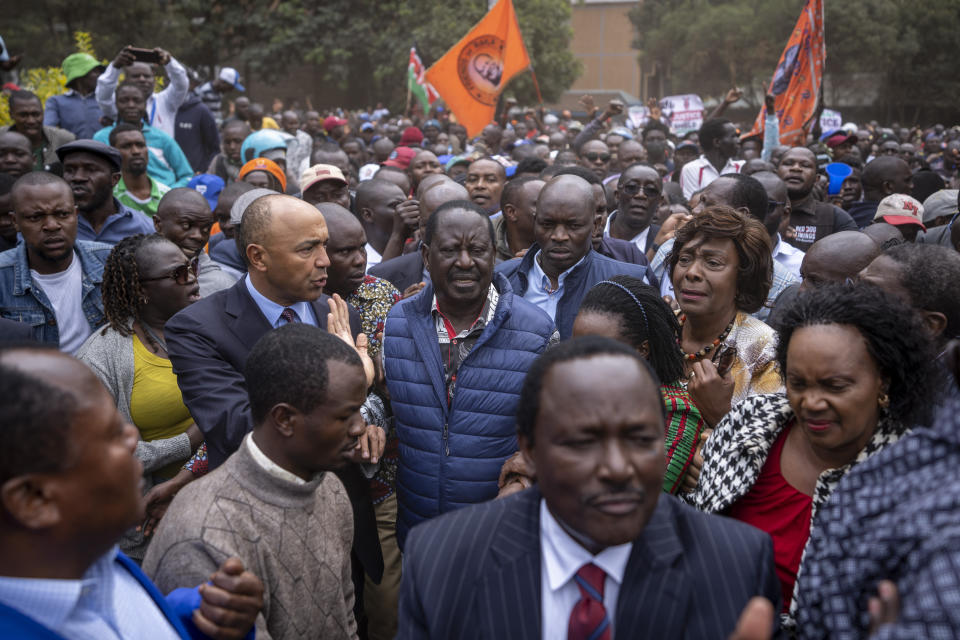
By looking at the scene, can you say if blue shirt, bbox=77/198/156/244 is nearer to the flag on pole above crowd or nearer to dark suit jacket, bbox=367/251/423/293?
dark suit jacket, bbox=367/251/423/293

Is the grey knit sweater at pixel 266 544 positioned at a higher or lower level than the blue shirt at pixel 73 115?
lower

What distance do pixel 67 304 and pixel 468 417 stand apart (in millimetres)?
2496

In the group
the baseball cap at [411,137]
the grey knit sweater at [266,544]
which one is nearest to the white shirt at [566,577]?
the grey knit sweater at [266,544]

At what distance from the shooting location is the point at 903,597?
1.54 meters

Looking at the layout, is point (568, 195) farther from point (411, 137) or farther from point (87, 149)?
point (411, 137)

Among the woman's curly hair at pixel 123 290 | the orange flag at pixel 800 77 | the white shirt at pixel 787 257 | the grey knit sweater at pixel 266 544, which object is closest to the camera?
the grey knit sweater at pixel 266 544

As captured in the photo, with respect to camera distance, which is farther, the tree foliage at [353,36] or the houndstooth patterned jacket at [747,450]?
the tree foliage at [353,36]

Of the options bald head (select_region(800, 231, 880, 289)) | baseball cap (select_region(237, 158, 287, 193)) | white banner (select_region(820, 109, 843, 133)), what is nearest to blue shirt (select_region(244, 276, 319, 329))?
bald head (select_region(800, 231, 880, 289))

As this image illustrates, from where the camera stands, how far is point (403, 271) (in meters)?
5.10

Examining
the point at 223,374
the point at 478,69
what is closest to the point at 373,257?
the point at 223,374

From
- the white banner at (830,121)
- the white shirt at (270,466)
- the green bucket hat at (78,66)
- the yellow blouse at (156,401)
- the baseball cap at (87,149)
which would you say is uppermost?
the green bucket hat at (78,66)

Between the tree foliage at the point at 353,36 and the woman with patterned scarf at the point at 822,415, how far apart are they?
90.1 feet

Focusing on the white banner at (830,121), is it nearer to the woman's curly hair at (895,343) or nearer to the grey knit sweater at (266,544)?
the woman's curly hair at (895,343)

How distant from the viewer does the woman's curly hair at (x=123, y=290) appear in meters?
3.87
